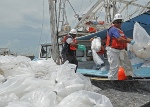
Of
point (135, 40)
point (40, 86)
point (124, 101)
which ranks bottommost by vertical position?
point (124, 101)

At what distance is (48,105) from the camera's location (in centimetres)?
223

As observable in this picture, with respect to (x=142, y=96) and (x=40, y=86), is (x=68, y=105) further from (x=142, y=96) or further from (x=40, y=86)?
(x=142, y=96)

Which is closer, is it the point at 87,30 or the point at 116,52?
the point at 116,52

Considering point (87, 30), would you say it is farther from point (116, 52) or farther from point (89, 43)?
point (116, 52)

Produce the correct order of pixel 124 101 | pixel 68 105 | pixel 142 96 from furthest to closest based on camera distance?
pixel 142 96 < pixel 124 101 < pixel 68 105

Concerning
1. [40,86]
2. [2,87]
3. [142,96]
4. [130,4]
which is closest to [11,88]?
[2,87]

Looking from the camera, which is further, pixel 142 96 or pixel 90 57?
pixel 90 57

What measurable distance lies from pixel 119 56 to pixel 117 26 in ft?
1.81

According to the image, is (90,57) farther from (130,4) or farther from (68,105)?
(68,105)

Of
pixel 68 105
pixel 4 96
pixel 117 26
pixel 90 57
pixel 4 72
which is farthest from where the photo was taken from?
pixel 90 57

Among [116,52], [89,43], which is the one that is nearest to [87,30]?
[89,43]

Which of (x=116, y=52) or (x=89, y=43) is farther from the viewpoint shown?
(x=89, y=43)

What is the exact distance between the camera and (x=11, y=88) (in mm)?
2580

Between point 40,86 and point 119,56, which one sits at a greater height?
point 119,56
